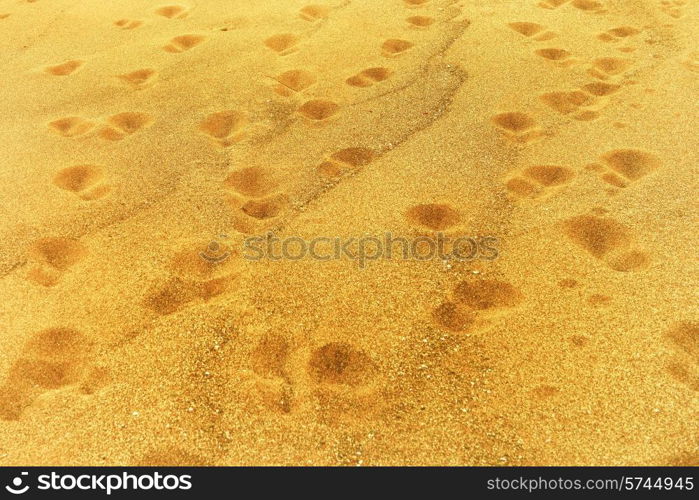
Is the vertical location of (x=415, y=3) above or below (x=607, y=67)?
above

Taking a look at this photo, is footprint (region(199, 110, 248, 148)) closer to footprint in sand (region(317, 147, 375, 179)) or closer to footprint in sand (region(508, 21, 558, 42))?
footprint in sand (region(317, 147, 375, 179))

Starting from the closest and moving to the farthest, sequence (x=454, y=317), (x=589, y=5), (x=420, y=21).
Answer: (x=454, y=317)
(x=420, y=21)
(x=589, y=5)

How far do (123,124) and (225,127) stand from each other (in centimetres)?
51

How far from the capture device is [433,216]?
251 centimetres

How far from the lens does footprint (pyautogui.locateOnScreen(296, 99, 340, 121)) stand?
311cm

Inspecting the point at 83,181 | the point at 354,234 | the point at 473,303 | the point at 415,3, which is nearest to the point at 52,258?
the point at 83,181

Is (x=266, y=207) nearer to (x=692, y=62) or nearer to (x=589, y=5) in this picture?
(x=692, y=62)

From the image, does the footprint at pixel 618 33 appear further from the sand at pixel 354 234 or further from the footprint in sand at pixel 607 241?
the footprint in sand at pixel 607 241

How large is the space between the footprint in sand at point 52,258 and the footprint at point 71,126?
0.82m

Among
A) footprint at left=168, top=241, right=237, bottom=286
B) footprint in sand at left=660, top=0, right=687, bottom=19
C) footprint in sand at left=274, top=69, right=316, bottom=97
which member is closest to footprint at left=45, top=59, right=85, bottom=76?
footprint in sand at left=274, top=69, right=316, bottom=97

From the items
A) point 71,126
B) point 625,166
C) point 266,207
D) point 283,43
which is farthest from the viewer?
point 283,43

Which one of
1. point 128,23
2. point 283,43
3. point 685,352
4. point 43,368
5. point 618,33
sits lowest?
point 685,352

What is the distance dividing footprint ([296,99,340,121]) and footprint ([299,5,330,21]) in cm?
101

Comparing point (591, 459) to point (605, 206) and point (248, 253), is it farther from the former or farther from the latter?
point (248, 253)
